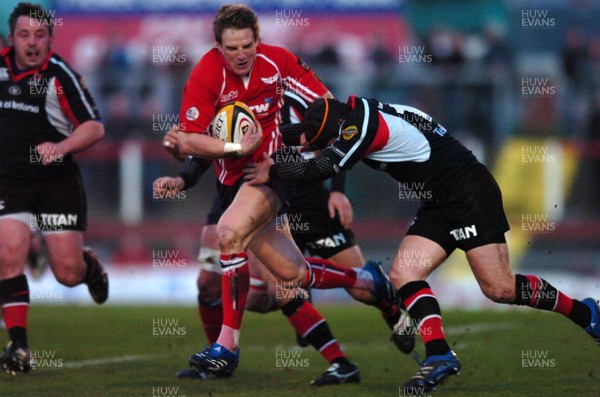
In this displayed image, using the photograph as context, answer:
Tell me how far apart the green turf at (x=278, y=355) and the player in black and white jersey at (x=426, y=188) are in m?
0.64

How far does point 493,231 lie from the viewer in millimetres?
7645

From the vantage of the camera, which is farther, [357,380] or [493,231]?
[357,380]

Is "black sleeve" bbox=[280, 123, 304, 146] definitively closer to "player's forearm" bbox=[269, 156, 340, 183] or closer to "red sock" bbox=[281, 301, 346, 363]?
"player's forearm" bbox=[269, 156, 340, 183]

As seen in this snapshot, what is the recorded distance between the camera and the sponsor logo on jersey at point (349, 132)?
7312 mm

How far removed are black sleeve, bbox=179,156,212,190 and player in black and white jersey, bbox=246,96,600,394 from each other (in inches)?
28.3

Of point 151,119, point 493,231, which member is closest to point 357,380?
point 493,231

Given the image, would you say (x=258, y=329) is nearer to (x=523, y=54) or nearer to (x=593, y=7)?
(x=523, y=54)

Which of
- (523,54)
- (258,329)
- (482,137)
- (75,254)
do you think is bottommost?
(258,329)

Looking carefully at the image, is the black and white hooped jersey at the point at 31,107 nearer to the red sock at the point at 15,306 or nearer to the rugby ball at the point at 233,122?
the red sock at the point at 15,306

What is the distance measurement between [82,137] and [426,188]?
2975 millimetres

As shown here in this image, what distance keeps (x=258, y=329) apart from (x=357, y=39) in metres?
10.8

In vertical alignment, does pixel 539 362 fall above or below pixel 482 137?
below

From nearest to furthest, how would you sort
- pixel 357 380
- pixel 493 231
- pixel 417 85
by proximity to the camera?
pixel 493 231
pixel 357 380
pixel 417 85

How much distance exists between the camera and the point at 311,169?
24.6 feet
